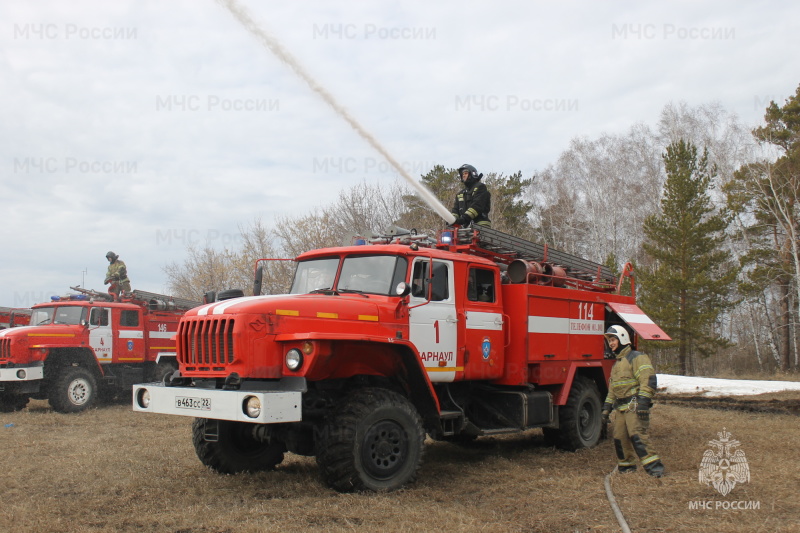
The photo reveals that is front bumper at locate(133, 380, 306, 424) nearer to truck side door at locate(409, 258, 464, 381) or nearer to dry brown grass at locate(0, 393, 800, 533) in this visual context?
dry brown grass at locate(0, 393, 800, 533)

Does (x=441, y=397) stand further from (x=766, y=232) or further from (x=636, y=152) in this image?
(x=636, y=152)

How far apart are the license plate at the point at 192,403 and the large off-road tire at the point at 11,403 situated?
1078cm

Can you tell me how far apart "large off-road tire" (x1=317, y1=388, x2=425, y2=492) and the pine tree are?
22.1m

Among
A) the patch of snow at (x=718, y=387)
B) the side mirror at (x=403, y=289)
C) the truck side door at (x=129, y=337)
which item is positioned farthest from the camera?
the patch of snow at (x=718, y=387)

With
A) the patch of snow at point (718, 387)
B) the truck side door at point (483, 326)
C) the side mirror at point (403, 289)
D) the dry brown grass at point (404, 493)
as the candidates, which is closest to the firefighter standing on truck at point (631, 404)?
the dry brown grass at point (404, 493)

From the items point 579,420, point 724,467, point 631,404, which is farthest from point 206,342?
point 724,467

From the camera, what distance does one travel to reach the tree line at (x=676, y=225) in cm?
2739

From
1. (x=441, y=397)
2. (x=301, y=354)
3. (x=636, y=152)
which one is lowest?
(x=441, y=397)

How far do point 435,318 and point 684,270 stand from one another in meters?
22.1

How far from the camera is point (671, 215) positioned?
1089 inches

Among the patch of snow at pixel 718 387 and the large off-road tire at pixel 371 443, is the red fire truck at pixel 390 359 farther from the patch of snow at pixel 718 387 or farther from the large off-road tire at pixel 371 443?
the patch of snow at pixel 718 387

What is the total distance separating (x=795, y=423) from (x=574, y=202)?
97.1 feet

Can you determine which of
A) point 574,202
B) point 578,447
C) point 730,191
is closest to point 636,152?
point 574,202

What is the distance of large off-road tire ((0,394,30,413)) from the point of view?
605 inches
